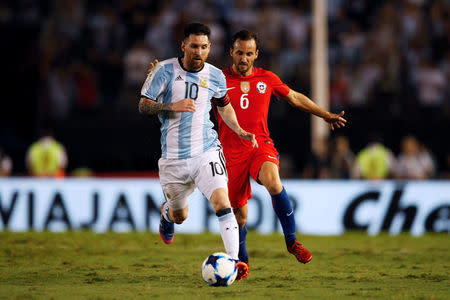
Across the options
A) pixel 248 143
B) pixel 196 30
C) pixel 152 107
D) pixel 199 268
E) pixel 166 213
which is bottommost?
pixel 199 268

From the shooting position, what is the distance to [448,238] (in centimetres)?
1281

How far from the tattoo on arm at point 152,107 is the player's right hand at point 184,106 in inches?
2.2

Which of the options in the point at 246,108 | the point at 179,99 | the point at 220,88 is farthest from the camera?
the point at 246,108

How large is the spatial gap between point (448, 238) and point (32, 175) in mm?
8795

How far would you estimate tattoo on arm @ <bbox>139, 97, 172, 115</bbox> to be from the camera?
7125 mm

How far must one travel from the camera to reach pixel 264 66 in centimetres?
1599

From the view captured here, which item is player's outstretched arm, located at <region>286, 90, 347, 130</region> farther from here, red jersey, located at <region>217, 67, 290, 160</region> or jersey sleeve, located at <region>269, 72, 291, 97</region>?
red jersey, located at <region>217, 67, 290, 160</region>

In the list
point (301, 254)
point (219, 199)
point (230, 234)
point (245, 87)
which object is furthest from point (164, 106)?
point (301, 254)

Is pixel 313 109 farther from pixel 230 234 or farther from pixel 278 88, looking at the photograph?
pixel 230 234

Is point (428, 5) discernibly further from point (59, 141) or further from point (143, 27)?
point (59, 141)

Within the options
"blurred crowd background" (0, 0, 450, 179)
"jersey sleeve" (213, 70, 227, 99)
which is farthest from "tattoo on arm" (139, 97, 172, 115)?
"blurred crowd background" (0, 0, 450, 179)

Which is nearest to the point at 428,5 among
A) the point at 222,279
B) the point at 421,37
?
the point at 421,37

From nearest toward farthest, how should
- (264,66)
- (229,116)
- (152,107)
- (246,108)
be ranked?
(152,107) → (229,116) → (246,108) → (264,66)

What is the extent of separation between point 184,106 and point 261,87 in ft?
5.05
